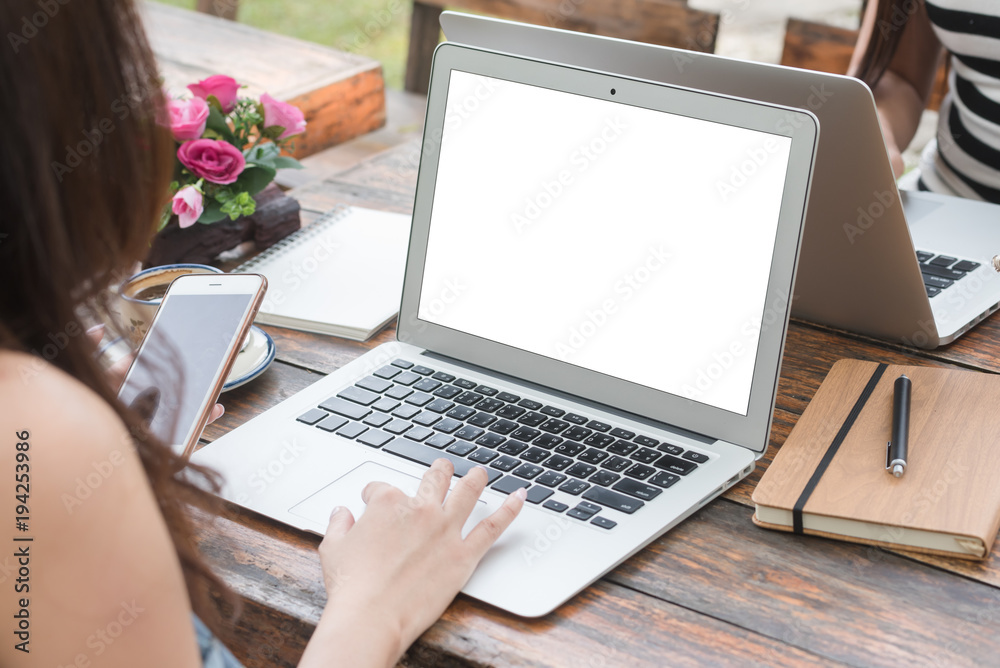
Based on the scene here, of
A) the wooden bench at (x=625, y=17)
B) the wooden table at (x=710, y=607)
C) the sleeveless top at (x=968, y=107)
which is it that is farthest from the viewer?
the wooden bench at (x=625, y=17)

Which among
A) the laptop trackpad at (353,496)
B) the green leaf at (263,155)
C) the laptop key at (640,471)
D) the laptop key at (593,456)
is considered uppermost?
the green leaf at (263,155)

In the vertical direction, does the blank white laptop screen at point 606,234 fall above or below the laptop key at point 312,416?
above

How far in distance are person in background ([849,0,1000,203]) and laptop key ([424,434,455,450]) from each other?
894 mm

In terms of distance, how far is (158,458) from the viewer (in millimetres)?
586

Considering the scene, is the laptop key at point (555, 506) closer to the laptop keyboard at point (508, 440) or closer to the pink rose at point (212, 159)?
the laptop keyboard at point (508, 440)

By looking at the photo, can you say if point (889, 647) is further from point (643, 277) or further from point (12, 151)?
point (12, 151)

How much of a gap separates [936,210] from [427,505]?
3.09 ft

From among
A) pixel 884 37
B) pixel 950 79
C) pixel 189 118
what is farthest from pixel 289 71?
pixel 950 79

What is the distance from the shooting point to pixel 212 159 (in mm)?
1137

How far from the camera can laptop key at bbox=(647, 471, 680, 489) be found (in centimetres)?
75

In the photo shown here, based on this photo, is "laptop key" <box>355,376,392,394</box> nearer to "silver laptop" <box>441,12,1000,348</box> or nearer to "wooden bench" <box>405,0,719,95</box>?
"silver laptop" <box>441,12,1000,348</box>

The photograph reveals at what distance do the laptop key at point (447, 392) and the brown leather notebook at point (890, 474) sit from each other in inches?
12.4

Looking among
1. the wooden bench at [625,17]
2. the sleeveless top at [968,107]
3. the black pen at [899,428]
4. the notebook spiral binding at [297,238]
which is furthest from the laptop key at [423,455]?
the wooden bench at [625,17]

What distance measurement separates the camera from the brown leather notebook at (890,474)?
26.9 inches
